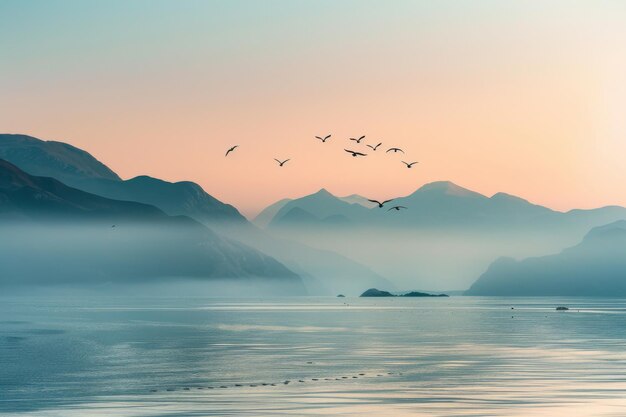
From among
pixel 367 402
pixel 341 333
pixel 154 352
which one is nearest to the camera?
pixel 367 402

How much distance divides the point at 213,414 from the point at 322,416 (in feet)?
22.0

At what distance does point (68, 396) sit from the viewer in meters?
77.4

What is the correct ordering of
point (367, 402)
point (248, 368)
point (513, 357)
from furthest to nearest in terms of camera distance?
point (513, 357), point (248, 368), point (367, 402)

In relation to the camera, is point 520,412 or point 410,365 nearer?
point 520,412

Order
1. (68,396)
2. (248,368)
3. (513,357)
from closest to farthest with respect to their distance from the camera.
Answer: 1. (68,396)
2. (248,368)
3. (513,357)

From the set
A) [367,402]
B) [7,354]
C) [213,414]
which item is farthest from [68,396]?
[7,354]

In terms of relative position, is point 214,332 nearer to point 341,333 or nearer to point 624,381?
point 341,333

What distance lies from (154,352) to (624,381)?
61.0 m

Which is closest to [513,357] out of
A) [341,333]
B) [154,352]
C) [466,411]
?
[154,352]

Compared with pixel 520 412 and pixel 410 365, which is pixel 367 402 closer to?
pixel 520 412

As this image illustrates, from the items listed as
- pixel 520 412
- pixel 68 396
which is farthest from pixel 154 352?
pixel 520 412

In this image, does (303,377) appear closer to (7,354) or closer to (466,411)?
(466,411)

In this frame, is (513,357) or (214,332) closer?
(513,357)

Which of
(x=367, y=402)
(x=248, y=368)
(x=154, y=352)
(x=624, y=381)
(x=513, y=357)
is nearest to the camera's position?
(x=367, y=402)
